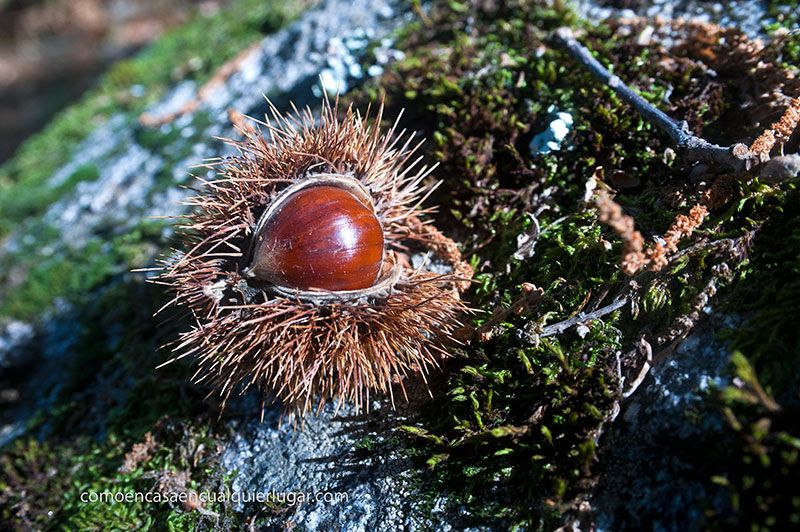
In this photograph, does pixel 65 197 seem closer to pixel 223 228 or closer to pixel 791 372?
pixel 223 228

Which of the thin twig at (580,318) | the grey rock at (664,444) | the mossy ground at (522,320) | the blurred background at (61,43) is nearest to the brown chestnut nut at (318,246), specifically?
the mossy ground at (522,320)

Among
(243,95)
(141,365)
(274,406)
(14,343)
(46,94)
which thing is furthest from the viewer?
(46,94)

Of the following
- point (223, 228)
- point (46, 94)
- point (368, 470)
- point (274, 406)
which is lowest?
point (368, 470)

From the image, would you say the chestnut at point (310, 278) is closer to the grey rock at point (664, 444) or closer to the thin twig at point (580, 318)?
the thin twig at point (580, 318)

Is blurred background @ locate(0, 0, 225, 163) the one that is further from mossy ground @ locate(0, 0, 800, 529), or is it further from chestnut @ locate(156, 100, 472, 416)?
chestnut @ locate(156, 100, 472, 416)

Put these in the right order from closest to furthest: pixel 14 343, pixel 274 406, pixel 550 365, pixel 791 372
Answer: pixel 791 372, pixel 550 365, pixel 274 406, pixel 14 343

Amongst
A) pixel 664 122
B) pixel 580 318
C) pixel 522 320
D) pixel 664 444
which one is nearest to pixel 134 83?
pixel 522 320

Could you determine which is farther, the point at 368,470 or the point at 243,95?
the point at 243,95

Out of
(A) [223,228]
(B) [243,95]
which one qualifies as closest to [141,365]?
(A) [223,228]
